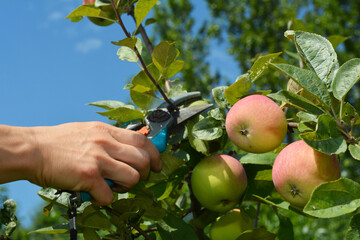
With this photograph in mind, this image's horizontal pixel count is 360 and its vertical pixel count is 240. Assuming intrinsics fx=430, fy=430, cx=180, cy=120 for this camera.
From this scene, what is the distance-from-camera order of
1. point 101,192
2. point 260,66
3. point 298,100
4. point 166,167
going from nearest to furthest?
point 298,100 → point 101,192 → point 260,66 → point 166,167

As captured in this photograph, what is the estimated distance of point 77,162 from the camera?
1075mm

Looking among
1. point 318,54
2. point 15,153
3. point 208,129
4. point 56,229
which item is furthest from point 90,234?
point 318,54

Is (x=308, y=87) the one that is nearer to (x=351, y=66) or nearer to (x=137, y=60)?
(x=351, y=66)

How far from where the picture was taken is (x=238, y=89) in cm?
123

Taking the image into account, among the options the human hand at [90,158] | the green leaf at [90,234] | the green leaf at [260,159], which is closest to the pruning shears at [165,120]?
the human hand at [90,158]

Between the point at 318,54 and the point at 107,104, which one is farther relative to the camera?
the point at 107,104

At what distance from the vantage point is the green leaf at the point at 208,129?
3.98ft

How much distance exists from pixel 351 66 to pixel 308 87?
0.39 feet

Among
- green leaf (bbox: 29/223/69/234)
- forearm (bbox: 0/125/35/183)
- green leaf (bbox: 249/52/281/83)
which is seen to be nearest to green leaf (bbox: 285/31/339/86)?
green leaf (bbox: 249/52/281/83)

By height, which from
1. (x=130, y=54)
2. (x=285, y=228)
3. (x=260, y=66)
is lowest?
(x=285, y=228)

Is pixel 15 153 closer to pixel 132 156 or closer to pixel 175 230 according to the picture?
pixel 132 156

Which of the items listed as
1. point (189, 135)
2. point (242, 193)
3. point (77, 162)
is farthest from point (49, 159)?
point (242, 193)

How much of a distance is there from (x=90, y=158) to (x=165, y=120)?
33 centimetres

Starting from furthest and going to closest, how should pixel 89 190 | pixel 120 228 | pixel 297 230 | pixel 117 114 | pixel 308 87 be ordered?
pixel 297 230 → pixel 117 114 → pixel 120 228 → pixel 89 190 → pixel 308 87
